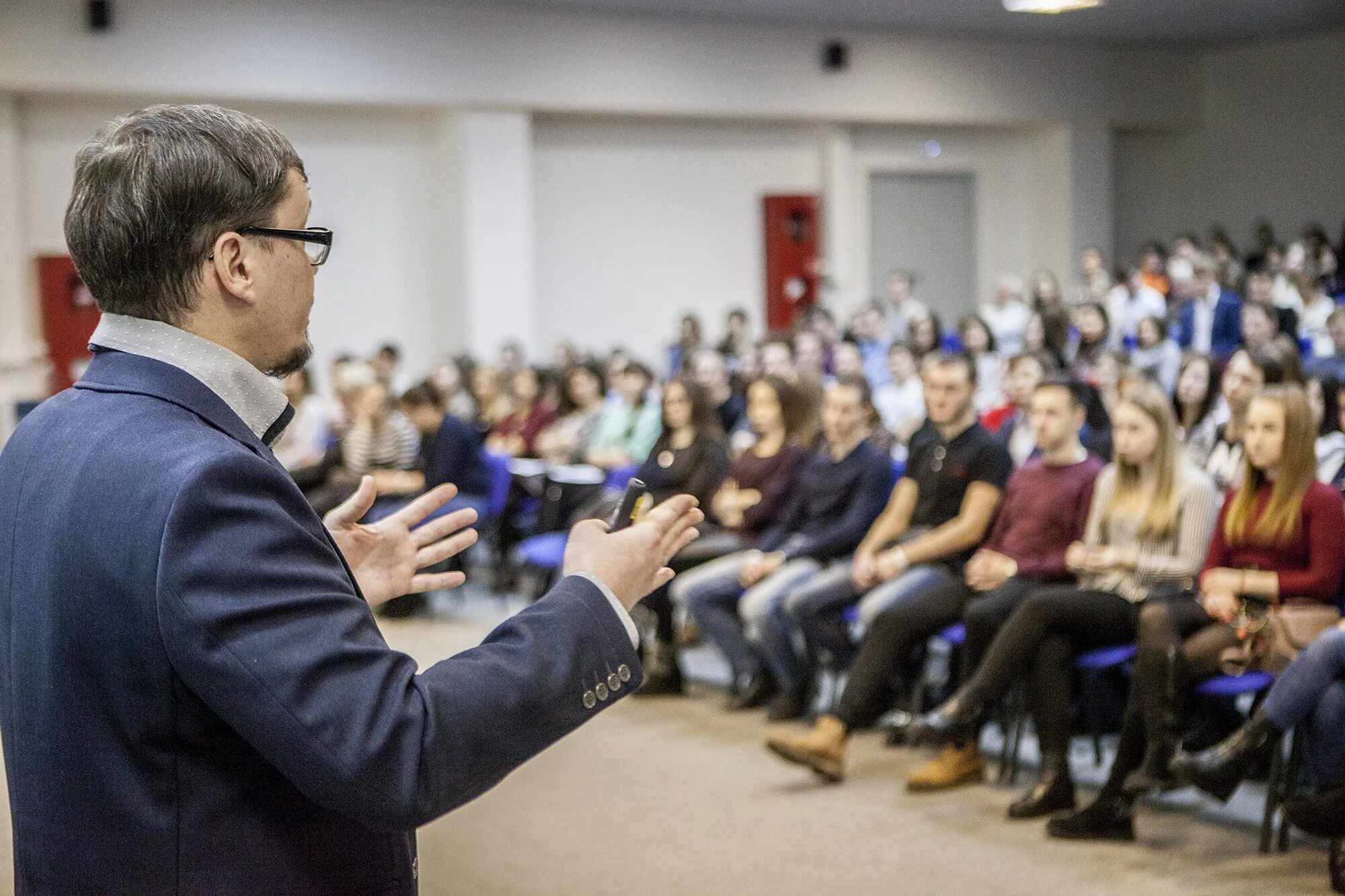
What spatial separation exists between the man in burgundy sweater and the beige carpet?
0.11 metres

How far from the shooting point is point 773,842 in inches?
144

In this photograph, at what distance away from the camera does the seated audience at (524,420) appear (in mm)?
8125

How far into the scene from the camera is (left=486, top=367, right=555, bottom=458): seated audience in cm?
812

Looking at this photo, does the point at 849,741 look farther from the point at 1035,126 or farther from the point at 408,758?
the point at 1035,126

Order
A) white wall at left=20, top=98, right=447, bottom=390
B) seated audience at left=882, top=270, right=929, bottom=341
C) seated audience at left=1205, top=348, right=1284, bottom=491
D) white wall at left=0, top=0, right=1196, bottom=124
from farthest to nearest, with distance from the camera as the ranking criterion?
seated audience at left=882, top=270, right=929, bottom=341 → white wall at left=20, top=98, right=447, bottom=390 → white wall at left=0, top=0, right=1196, bottom=124 → seated audience at left=1205, top=348, right=1284, bottom=491

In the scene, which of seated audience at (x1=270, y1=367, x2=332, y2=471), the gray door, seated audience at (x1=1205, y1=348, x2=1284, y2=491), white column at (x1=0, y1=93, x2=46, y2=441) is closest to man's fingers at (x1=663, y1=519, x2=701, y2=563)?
seated audience at (x1=1205, y1=348, x2=1284, y2=491)

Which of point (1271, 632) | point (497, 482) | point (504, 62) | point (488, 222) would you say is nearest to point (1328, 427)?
point (1271, 632)

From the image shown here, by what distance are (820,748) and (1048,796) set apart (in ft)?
2.35

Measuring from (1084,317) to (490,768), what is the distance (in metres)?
6.99

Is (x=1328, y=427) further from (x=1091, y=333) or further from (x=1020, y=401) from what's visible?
(x=1091, y=333)

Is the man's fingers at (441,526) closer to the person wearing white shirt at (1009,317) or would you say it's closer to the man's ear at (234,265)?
the man's ear at (234,265)

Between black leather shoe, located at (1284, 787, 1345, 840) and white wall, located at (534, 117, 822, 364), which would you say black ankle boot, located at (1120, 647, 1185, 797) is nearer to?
black leather shoe, located at (1284, 787, 1345, 840)

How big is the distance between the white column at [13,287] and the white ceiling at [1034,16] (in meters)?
3.52

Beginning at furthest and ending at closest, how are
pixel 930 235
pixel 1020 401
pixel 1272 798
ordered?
pixel 930 235
pixel 1020 401
pixel 1272 798
